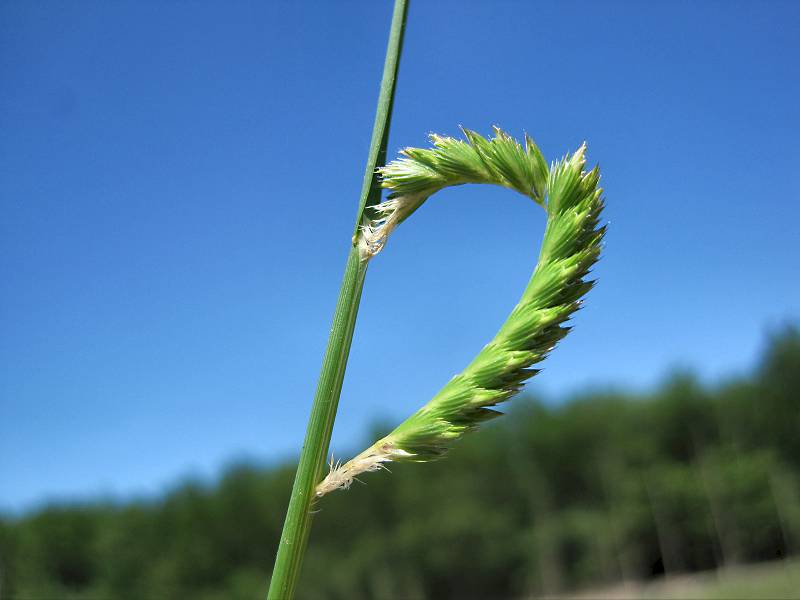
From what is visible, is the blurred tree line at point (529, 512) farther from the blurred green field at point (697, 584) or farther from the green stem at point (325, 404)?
the green stem at point (325, 404)

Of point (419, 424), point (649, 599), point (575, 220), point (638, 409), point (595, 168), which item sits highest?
point (638, 409)

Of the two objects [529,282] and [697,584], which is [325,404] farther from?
[697,584]

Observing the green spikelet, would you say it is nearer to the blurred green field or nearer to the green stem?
the green stem

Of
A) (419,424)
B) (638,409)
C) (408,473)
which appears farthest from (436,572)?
(419,424)

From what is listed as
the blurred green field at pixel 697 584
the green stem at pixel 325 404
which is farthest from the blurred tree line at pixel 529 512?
the green stem at pixel 325 404

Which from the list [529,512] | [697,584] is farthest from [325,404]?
[697,584]

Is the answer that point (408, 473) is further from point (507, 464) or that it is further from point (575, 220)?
point (575, 220)
